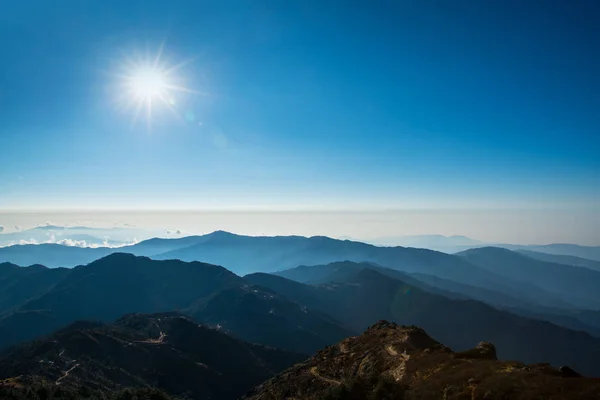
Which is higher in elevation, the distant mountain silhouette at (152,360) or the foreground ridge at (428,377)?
the foreground ridge at (428,377)

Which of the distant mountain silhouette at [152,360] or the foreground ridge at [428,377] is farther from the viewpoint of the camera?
the distant mountain silhouette at [152,360]

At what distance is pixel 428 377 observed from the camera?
27797 mm

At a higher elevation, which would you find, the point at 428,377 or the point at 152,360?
the point at 428,377

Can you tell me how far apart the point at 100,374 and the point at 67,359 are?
12.0m

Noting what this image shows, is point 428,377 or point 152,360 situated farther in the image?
point 152,360

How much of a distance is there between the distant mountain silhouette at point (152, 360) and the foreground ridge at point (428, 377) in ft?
184

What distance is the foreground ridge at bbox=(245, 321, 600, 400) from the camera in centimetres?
2006

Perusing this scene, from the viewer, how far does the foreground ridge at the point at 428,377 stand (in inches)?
790

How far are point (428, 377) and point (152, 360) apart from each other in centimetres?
11073

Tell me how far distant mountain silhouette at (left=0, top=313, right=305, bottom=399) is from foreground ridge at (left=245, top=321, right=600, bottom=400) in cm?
5599

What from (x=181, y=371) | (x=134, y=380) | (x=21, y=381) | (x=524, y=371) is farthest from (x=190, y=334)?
(x=524, y=371)

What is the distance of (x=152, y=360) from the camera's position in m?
113

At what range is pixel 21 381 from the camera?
53.5 meters

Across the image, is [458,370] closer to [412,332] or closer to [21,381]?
[412,332]
